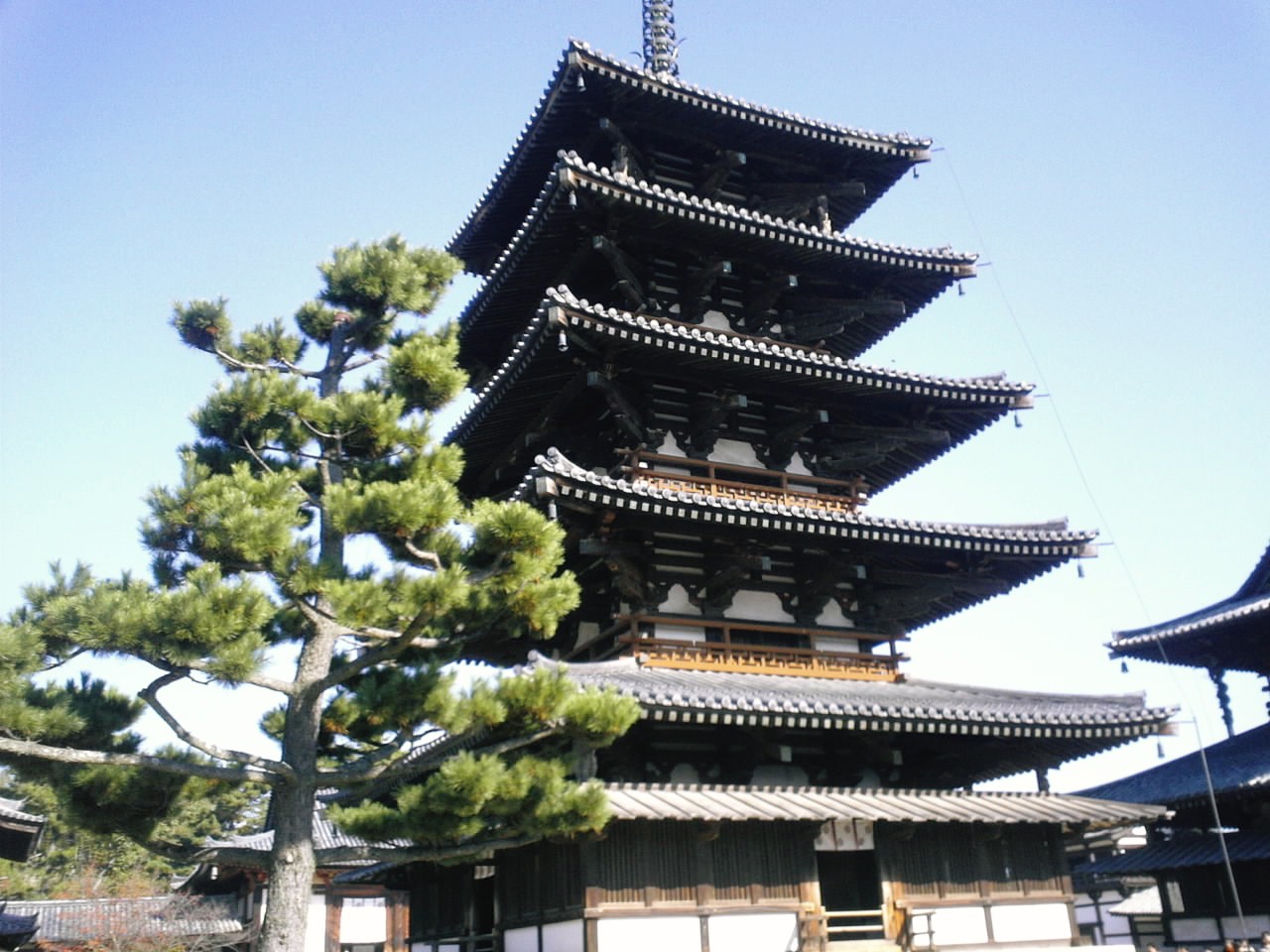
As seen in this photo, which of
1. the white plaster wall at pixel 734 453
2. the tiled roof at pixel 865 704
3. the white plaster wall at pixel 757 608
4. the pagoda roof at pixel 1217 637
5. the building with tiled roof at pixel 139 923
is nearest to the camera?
the tiled roof at pixel 865 704

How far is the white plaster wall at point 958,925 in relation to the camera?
1527 centimetres

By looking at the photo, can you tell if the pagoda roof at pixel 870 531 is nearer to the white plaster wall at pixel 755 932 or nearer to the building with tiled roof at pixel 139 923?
the white plaster wall at pixel 755 932

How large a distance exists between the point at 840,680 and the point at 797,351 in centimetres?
555

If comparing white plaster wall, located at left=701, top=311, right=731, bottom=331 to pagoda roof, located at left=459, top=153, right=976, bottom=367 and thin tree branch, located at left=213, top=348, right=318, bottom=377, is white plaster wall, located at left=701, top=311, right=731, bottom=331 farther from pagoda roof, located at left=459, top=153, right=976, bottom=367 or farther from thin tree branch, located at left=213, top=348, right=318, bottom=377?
thin tree branch, located at left=213, top=348, right=318, bottom=377

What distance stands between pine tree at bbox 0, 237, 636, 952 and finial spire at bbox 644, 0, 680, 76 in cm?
1414

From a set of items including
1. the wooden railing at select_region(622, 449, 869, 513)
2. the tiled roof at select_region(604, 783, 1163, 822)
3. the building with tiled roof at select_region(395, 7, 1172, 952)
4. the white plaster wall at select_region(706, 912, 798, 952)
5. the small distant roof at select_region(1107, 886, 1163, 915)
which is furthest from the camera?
the small distant roof at select_region(1107, 886, 1163, 915)

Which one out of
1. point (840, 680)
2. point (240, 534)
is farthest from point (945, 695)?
point (240, 534)

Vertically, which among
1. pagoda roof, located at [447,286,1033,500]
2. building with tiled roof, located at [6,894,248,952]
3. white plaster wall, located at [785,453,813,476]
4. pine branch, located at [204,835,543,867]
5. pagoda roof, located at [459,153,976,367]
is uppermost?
pagoda roof, located at [459,153,976,367]

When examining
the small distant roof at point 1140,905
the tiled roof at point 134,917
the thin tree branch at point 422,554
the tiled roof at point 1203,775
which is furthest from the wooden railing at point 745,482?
the tiled roof at point 134,917

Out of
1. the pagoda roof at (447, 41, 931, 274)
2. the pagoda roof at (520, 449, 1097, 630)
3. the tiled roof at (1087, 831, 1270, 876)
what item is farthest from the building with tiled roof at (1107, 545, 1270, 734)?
the pagoda roof at (447, 41, 931, 274)

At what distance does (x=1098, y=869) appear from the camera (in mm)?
22953

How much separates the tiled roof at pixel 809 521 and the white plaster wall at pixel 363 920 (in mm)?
17332

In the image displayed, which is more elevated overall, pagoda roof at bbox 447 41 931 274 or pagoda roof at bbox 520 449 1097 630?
pagoda roof at bbox 447 41 931 274

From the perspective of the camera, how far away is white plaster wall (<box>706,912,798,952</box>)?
13914 millimetres
